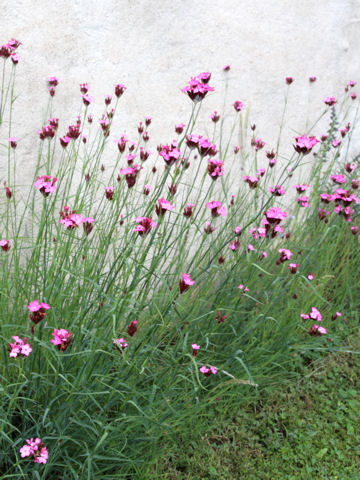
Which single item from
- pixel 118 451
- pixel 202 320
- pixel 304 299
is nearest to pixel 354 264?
pixel 304 299

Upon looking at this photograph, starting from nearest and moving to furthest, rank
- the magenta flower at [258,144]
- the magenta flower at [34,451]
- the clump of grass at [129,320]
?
the magenta flower at [34,451]
the clump of grass at [129,320]
the magenta flower at [258,144]

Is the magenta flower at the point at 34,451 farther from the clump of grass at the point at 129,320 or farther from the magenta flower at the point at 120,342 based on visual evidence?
the magenta flower at the point at 120,342

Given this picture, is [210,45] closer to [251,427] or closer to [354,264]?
[354,264]

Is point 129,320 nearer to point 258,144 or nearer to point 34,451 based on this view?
point 34,451

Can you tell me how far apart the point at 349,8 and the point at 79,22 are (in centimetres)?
Result: 251

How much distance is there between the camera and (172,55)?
305cm

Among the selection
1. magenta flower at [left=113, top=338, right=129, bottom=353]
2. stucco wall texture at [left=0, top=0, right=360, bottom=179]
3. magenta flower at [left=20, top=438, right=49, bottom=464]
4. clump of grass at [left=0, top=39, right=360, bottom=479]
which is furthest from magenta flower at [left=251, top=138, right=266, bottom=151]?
magenta flower at [left=20, top=438, right=49, bottom=464]

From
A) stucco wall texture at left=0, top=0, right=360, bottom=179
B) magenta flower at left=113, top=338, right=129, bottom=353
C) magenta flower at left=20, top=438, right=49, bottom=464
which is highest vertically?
stucco wall texture at left=0, top=0, right=360, bottom=179

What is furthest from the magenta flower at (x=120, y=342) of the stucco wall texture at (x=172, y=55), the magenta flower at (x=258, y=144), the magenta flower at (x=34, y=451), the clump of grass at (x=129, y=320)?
the magenta flower at (x=258, y=144)

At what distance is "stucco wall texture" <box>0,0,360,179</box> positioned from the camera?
2.59 m

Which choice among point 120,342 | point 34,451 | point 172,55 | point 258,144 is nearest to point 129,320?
point 120,342

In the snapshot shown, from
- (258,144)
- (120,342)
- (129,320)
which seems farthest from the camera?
(258,144)

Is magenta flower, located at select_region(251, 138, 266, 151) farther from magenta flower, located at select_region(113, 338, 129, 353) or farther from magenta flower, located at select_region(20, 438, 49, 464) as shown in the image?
magenta flower, located at select_region(20, 438, 49, 464)

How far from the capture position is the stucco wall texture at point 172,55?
259 cm
